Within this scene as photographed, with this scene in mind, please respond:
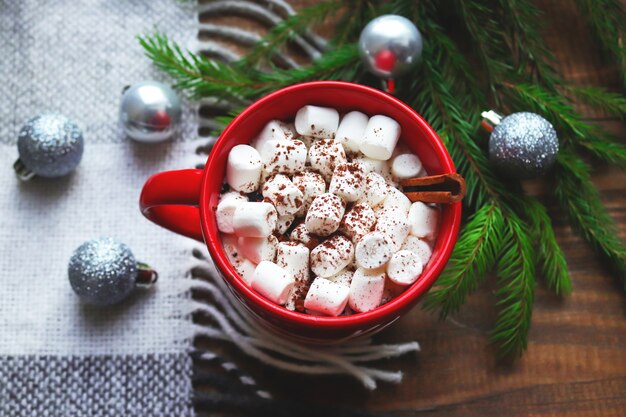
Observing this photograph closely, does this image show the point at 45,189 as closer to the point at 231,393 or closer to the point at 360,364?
the point at 231,393

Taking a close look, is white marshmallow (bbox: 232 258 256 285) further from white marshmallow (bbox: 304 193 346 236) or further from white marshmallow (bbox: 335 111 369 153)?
white marshmallow (bbox: 335 111 369 153)

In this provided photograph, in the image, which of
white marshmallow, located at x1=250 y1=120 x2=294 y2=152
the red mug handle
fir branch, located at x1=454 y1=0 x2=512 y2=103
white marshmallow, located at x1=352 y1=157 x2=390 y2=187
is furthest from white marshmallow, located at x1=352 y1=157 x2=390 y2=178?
fir branch, located at x1=454 y1=0 x2=512 y2=103

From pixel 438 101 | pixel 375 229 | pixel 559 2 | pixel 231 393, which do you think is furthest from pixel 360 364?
pixel 559 2

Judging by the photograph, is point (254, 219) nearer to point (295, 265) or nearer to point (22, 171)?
point (295, 265)

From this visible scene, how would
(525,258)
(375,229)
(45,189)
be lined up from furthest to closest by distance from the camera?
(45,189)
(525,258)
(375,229)

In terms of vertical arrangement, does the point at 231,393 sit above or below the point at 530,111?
below

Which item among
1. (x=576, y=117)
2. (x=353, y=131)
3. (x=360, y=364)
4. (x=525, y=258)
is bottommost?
(x=360, y=364)

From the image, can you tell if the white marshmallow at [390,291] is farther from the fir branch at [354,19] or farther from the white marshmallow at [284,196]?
the fir branch at [354,19]

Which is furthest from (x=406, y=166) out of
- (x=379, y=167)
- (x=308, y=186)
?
(x=308, y=186)
